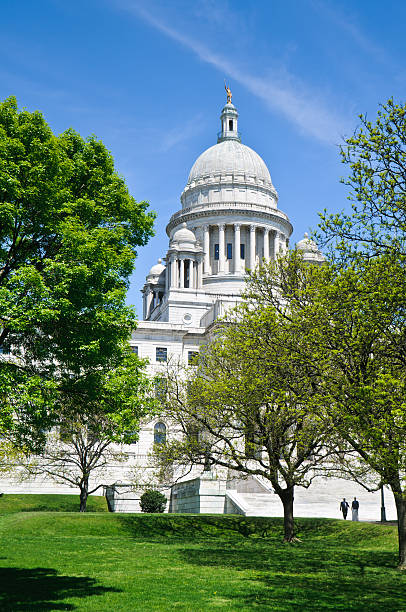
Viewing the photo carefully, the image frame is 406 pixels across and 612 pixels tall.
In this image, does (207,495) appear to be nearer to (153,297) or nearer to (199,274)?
(199,274)

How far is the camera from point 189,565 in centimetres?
2073

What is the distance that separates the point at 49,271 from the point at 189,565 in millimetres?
10200

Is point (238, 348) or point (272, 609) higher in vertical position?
point (238, 348)

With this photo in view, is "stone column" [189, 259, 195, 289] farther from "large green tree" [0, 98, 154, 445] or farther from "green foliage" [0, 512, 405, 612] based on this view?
"large green tree" [0, 98, 154, 445]

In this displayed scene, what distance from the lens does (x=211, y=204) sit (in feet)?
295

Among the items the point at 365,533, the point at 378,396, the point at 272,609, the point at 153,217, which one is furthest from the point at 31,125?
the point at 365,533

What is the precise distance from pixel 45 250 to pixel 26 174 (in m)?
2.21

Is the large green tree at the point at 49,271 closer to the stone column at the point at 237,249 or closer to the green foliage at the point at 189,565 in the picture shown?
the green foliage at the point at 189,565

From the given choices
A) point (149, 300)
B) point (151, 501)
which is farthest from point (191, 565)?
point (149, 300)

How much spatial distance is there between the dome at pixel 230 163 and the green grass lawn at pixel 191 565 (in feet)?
218

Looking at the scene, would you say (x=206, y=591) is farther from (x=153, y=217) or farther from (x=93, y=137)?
(x=93, y=137)

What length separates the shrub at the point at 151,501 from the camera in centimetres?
4278

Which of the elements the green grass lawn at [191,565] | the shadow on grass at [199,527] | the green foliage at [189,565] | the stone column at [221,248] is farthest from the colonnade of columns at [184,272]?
the green foliage at [189,565]

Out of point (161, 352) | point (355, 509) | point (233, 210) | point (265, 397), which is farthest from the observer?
point (233, 210)
